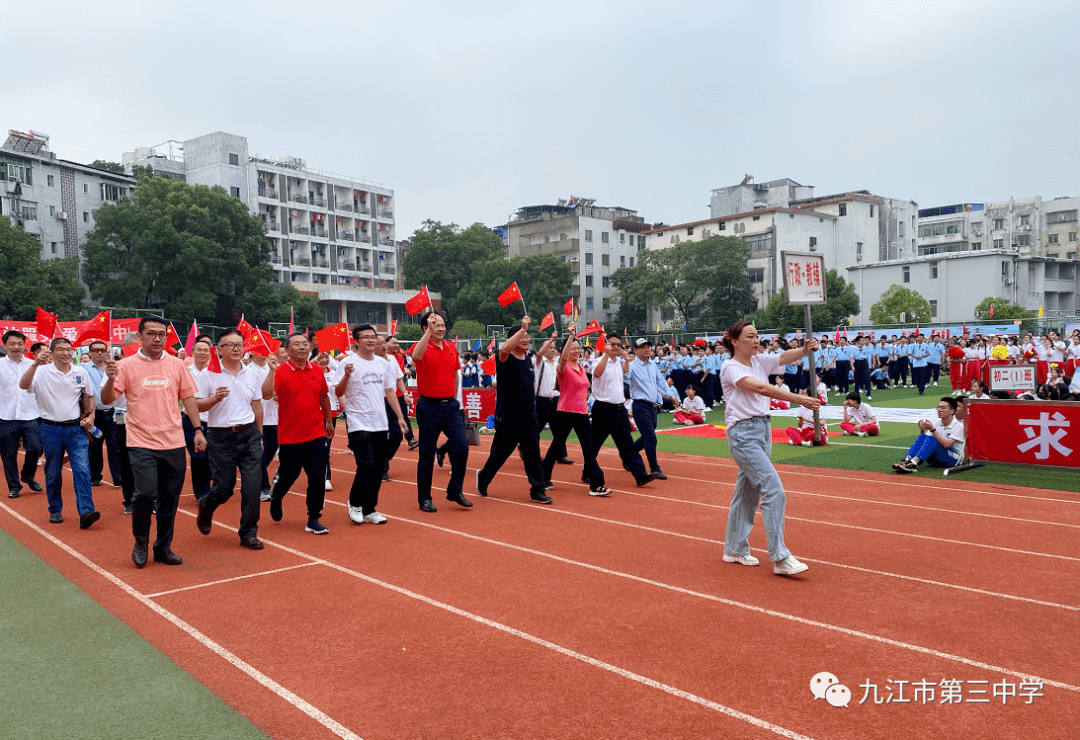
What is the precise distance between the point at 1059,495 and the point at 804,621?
6.04 meters

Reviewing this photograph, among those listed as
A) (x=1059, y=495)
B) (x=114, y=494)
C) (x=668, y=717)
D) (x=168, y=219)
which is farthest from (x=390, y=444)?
(x=168, y=219)

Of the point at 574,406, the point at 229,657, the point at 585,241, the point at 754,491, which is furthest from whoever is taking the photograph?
the point at 585,241

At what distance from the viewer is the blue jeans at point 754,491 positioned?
6.14 metres

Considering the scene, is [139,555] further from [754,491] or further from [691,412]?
[691,412]

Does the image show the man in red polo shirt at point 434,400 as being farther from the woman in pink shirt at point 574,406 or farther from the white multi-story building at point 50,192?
the white multi-story building at point 50,192

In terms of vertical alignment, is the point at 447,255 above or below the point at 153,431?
above

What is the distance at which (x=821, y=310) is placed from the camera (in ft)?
173

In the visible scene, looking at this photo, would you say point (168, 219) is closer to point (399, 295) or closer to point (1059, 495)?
point (399, 295)

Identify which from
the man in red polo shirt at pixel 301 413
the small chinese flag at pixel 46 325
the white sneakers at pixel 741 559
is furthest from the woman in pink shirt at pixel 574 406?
the small chinese flag at pixel 46 325

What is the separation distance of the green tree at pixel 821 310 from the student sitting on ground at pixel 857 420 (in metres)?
37.7

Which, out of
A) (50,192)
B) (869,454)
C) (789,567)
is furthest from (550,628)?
(50,192)

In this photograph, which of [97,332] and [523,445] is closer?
[97,332]

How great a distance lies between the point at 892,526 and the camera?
25.8 ft

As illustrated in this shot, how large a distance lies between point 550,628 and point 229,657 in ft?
6.28
